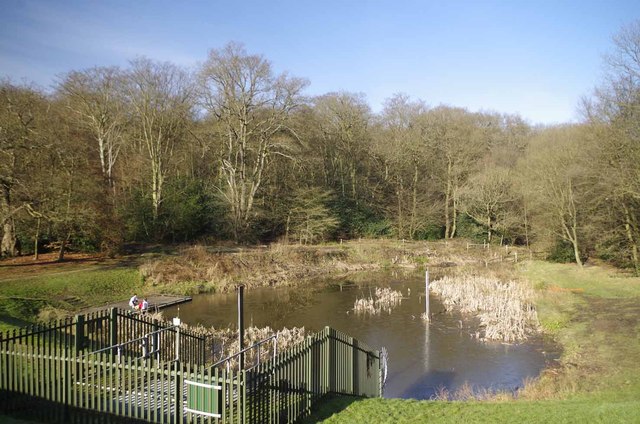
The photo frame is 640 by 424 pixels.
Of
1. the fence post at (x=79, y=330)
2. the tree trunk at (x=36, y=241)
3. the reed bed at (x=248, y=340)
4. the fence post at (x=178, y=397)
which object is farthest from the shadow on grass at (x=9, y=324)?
the tree trunk at (x=36, y=241)

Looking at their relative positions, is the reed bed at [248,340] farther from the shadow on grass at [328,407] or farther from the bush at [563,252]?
the bush at [563,252]

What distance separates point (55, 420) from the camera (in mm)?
8531

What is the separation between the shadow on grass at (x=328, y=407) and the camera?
29.0 feet

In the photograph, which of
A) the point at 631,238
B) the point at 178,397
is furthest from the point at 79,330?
the point at 631,238

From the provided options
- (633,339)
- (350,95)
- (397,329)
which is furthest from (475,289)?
(350,95)

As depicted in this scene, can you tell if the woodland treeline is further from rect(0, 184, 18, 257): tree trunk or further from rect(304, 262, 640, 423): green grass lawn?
rect(304, 262, 640, 423): green grass lawn

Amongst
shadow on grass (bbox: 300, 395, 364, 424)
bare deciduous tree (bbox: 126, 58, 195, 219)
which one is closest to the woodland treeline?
bare deciduous tree (bbox: 126, 58, 195, 219)

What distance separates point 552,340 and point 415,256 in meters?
23.8

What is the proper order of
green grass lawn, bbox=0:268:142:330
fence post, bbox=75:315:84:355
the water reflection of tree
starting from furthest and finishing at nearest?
the water reflection of tree → green grass lawn, bbox=0:268:142:330 → fence post, bbox=75:315:84:355

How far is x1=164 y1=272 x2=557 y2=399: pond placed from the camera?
49.3 ft

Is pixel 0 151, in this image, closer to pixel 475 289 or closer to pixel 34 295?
pixel 34 295

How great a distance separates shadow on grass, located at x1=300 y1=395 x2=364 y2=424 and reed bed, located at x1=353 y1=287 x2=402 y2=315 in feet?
45.3

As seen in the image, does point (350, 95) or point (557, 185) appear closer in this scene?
point (557, 185)

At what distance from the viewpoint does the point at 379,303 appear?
2566 cm
